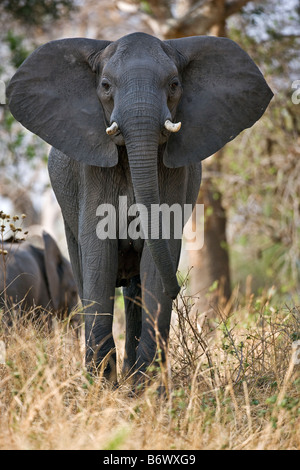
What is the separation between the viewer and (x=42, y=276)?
25.0 feet

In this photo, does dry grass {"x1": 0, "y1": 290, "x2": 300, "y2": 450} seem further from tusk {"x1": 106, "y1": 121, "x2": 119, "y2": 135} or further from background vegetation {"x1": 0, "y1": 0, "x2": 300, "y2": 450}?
tusk {"x1": 106, "y1": 121, "x2": 119, "y2": 135}

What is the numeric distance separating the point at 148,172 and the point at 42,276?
339 centimetres

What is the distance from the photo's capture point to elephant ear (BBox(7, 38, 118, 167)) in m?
4.95

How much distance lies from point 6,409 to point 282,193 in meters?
7.99

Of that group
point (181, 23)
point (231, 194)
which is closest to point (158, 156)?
point (181, 23)

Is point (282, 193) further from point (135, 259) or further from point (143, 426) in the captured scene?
point (143, 426)

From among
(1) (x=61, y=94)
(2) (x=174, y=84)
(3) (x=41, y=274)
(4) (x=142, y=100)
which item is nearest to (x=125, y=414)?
(4) (x=142, y=100)

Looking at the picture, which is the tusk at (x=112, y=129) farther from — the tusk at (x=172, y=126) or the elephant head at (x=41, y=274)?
the elephant head at (x=41, y=274)

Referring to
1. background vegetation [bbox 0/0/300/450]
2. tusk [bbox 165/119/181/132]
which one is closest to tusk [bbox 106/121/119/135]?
tusk [bbox 165/119/181/132]

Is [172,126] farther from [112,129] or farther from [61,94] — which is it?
[61,94]

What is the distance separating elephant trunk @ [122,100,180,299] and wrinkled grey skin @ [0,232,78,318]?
2.50 metres

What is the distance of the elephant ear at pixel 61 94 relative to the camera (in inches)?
195

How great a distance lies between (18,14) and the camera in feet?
36.2
